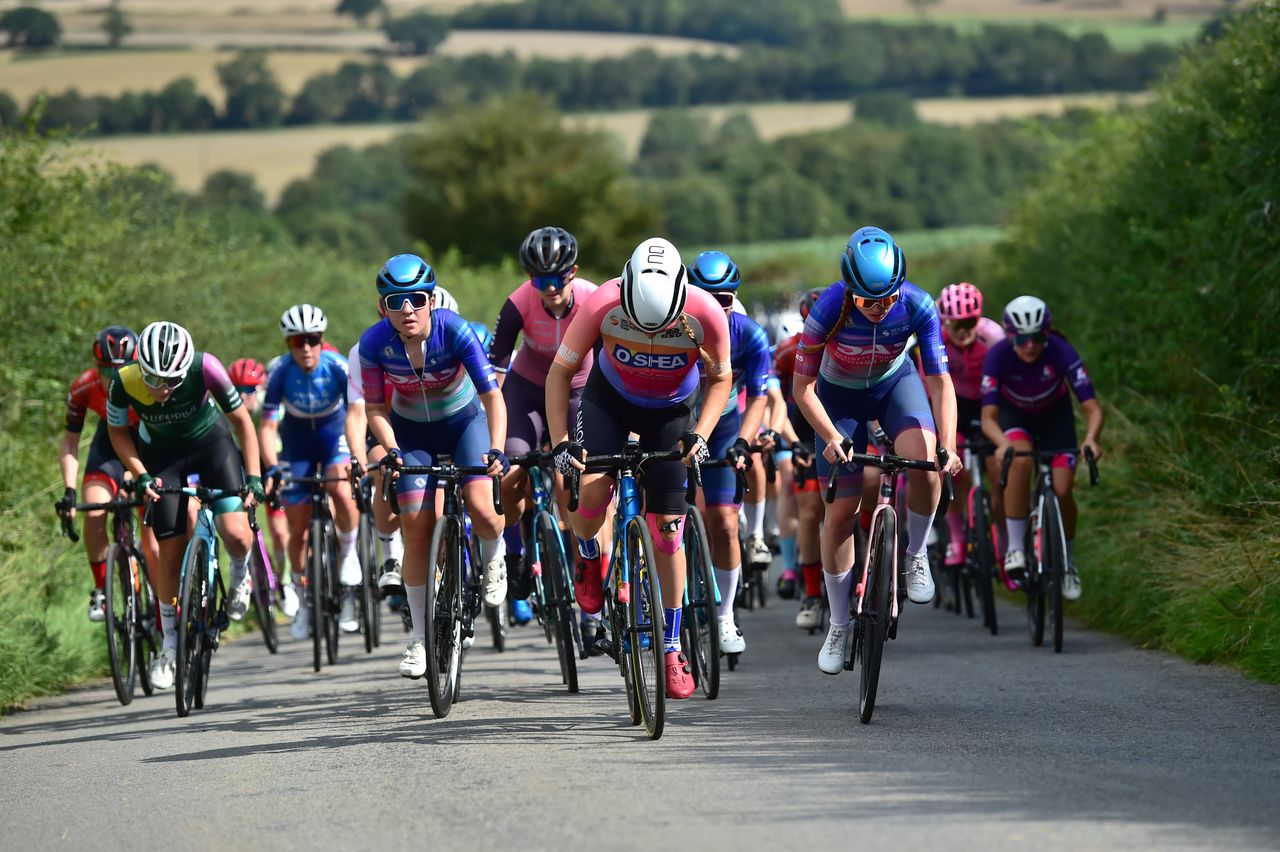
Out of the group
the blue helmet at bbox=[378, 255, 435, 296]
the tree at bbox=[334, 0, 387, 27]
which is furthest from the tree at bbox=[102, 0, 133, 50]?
the blue helmet at bbox=[378, 255, 435, 296]

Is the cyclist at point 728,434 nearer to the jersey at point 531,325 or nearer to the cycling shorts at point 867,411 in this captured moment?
the cycling shorts at point 867,411

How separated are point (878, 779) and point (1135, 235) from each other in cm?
1203

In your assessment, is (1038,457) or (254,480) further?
(1038,457)

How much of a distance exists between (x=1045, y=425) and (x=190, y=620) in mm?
5737

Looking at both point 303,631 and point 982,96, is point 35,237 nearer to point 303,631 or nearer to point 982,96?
point 303,631

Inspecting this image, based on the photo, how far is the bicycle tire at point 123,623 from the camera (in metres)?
11.5

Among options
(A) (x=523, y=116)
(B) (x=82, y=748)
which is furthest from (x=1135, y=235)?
(A) (x=523, y=116)

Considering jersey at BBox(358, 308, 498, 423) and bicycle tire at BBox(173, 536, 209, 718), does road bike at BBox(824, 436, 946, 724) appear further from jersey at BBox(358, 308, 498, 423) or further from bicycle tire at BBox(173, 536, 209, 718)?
bicycle tire at BBox(173, 536, 209, 718)

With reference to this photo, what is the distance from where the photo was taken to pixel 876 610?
8.64 metres

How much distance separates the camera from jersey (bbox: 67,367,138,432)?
40.2 ft

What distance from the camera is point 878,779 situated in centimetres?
721

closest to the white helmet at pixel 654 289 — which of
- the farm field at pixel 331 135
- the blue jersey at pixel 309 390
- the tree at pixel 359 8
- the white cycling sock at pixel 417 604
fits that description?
the white cycling sock at pixel 417 604

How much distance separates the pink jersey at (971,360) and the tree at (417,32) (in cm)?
9567

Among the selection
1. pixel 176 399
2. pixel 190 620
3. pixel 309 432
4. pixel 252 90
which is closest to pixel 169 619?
pixel 190 620
